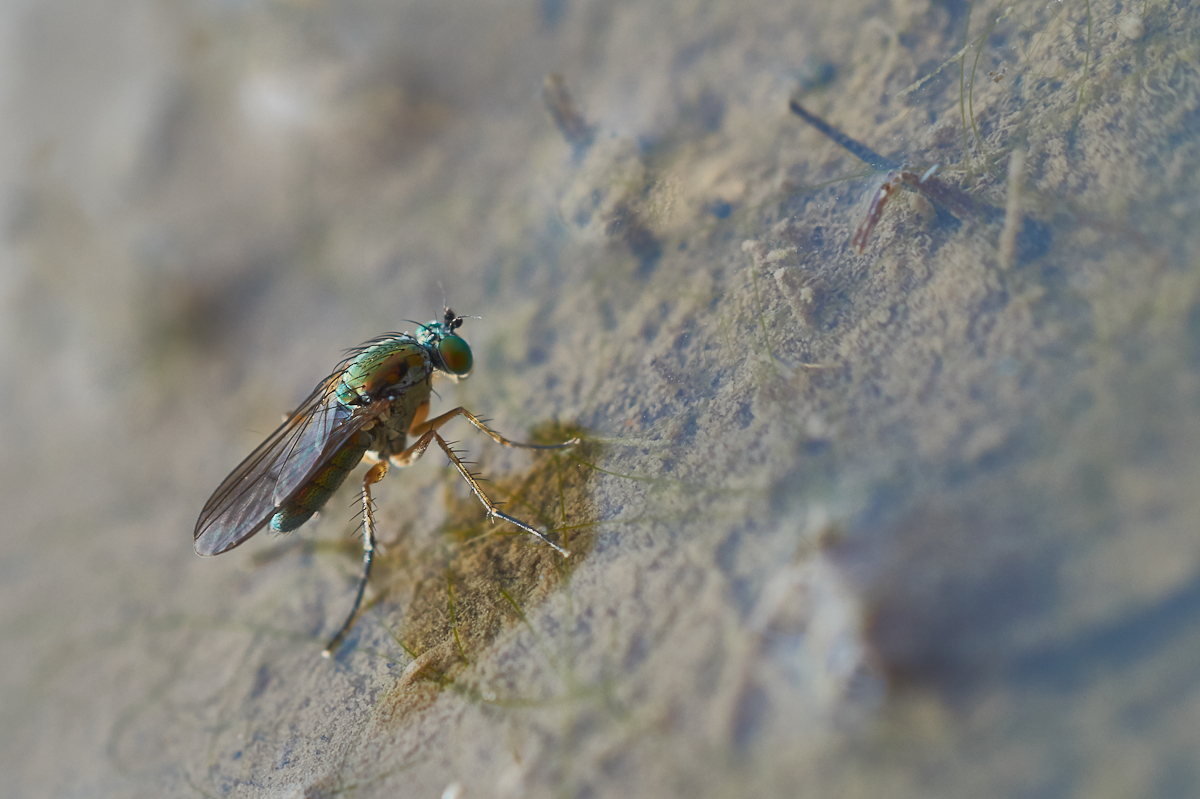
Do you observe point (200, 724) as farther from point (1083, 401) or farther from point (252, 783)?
point (1083, 401)

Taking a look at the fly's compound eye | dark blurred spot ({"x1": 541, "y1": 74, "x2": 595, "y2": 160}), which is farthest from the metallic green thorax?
dark blurred spot ({"x1": 541, "y1": 74, "x2": 595, "y2": 160})

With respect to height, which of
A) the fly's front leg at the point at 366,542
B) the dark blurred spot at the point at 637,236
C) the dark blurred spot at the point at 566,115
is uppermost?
the dark blurred spot at the point at 566,115

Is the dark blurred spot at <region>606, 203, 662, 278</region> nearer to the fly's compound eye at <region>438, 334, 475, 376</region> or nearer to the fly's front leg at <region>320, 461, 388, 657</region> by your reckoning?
the fly's compound eye at <region>438, 334, 475, 376</region>

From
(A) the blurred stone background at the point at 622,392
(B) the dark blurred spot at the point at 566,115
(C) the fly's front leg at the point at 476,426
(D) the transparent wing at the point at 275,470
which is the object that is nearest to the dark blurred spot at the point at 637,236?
(A) the blurred stone background at the point at 622,392

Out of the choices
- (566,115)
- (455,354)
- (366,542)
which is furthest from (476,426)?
(566,115)

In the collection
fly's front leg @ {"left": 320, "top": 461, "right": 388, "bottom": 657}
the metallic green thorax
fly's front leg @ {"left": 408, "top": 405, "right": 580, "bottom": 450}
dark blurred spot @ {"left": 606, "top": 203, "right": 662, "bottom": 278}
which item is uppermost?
dark blurred spot @ {"left": 606, "top": 203, "right": 662, "bottom": 278}

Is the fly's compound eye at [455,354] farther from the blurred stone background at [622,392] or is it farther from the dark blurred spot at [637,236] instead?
the dark blurred spot at [637,236]
